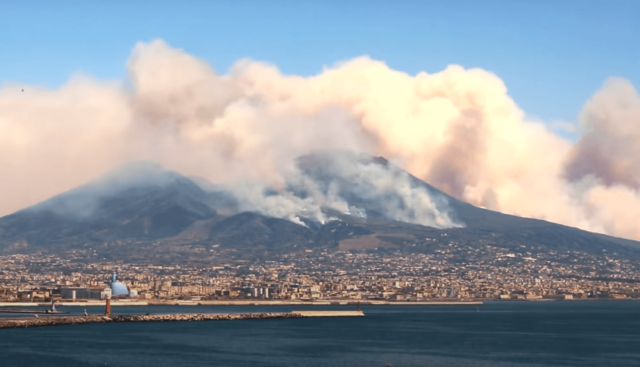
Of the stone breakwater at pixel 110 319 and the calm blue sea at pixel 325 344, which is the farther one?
the stone breakwater at pixel 110 319

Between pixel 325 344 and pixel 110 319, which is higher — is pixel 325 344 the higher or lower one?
the lower one

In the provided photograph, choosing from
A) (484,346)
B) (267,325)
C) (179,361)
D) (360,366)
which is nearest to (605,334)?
(484,346)

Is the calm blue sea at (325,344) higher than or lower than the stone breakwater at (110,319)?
lower

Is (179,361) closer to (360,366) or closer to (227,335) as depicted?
(360,366)

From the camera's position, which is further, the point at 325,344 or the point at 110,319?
the point at 110,319

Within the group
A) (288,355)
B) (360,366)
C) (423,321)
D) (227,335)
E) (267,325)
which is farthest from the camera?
(423,321)

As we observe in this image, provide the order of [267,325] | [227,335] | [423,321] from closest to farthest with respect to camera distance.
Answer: [227,335] → [267,325] → [423,321]

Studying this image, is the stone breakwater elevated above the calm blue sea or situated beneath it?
elevated above

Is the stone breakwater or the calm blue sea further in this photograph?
the stone breakwater
